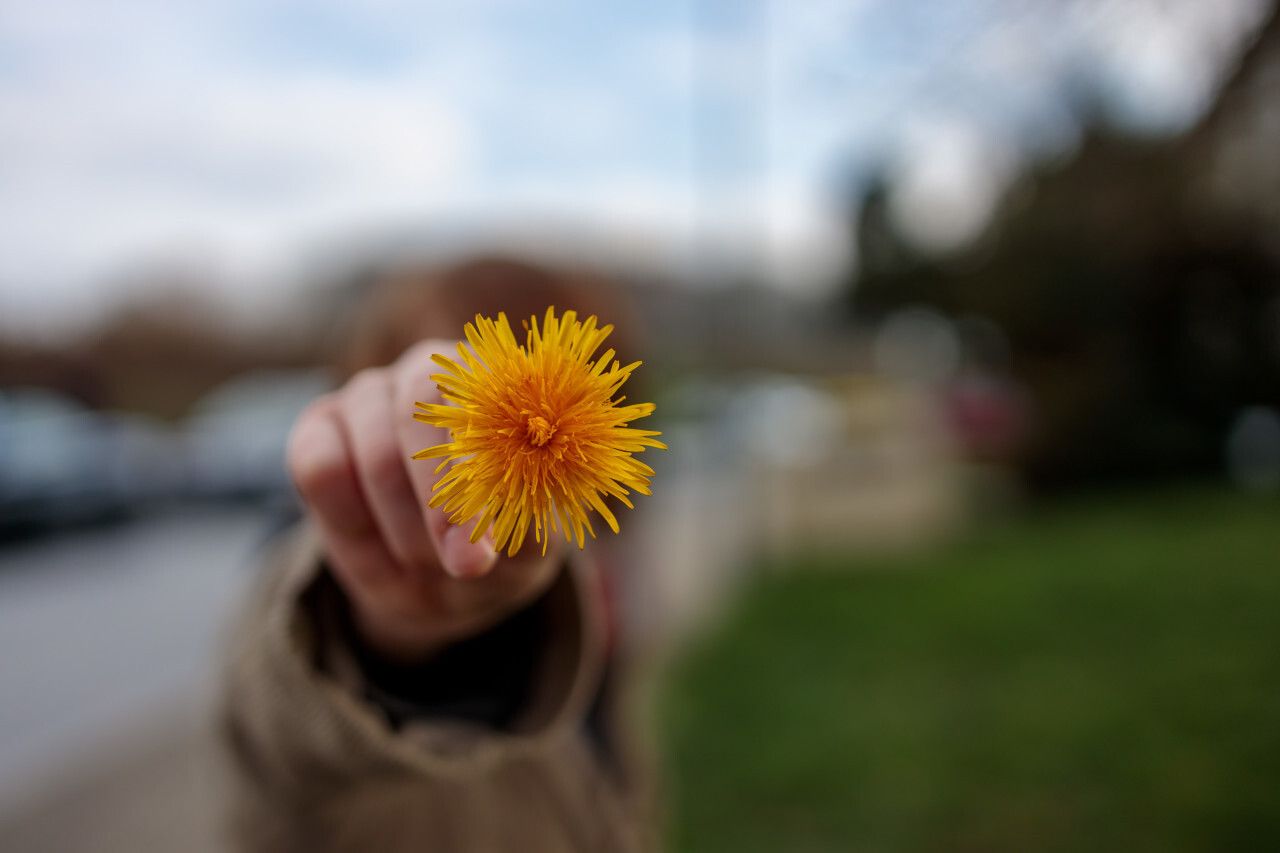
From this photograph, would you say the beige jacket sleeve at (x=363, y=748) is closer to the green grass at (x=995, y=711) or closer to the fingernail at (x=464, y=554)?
the fingernail at (x=464, y=554)

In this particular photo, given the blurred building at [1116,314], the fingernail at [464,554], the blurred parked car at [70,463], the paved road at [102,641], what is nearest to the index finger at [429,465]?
the fingernail at [464,554]

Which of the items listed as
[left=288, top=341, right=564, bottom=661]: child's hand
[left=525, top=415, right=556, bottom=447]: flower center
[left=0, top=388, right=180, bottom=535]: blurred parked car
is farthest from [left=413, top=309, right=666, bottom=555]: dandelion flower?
[left=0, top=388, right=180, bottom=535]: blurred parked car

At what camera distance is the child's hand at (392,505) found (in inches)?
24.5

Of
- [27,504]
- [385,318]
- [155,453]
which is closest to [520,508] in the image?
[385,318]

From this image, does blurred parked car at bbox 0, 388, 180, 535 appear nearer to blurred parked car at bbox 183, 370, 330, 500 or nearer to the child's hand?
blurred parked car at bbox 183, 370, 330, 500

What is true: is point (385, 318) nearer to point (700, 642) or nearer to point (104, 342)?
point (700, 642)

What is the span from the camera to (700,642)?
701cm

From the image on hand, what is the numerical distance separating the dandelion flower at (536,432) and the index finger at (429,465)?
0.06 m

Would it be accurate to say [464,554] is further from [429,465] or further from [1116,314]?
[1116,314]

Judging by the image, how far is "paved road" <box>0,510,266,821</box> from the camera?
515 centimetres

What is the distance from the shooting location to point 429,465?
1.96ft

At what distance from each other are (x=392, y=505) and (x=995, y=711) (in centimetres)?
513

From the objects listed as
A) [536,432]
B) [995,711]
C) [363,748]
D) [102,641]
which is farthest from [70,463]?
[536,432]

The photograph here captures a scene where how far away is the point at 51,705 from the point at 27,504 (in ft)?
16.7
